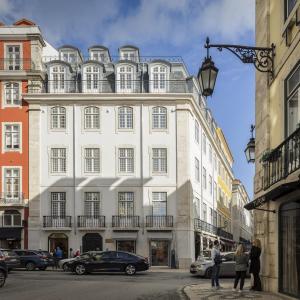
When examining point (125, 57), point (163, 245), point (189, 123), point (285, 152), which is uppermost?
point (125, 57)

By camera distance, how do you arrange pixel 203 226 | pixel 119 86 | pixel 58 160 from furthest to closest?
pixel 203 226, pixel 119 86, pixel 58 160

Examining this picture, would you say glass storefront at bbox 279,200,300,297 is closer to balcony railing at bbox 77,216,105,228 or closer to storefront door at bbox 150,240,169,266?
storefront door at bbox 150,240,169,266

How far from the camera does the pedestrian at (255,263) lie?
1577 centimetres

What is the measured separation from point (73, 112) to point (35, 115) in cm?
292

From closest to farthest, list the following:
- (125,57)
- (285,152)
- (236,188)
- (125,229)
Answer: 1. (285,152)
2. (125,229)
3. (125,57)
4. (236,188)

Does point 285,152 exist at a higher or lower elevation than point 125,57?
lower

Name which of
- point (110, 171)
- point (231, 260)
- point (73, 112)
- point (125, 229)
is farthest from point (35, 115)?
point (231, 260)

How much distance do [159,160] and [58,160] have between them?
7.74 m

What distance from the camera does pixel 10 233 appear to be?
45000 mm

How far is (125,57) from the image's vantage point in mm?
51125

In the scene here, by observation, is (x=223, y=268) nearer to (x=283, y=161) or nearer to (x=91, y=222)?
(x=283, y=161)

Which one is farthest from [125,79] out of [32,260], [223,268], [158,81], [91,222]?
[223,268]

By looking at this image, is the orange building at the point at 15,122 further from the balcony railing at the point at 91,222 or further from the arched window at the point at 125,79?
the arched window at the point at 125,79

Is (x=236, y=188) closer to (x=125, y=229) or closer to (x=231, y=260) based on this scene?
(x=125, y=229)
